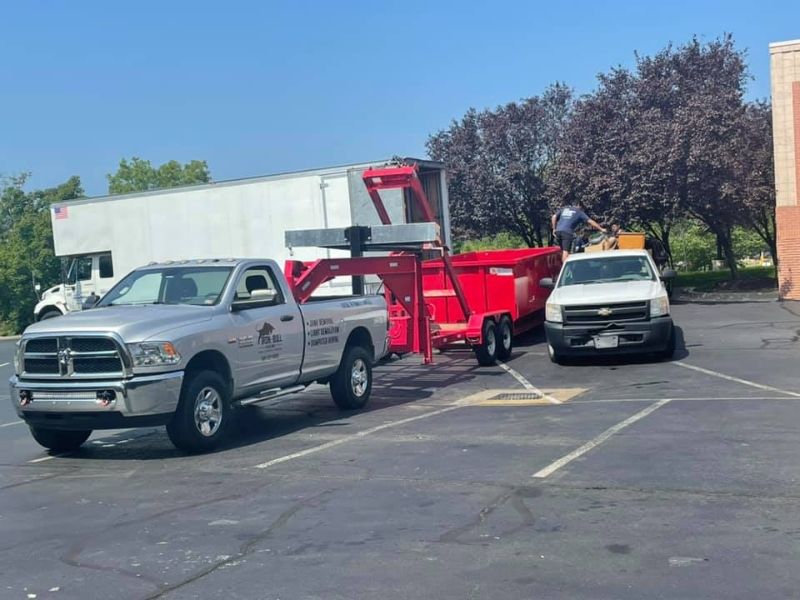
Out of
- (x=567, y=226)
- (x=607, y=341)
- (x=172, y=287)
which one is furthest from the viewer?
(x=567, y=226)

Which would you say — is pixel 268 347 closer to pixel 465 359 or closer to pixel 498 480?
pixel 498 480

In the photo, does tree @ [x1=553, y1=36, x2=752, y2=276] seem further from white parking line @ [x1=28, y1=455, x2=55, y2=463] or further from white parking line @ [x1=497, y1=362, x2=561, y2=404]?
white parking line @ [x1=28, y1=455, x2=55, y2=463]

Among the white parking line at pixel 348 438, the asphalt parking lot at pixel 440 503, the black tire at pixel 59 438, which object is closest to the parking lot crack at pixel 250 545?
the asphalt parking lot at pixel 440 503

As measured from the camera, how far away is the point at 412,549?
5727 mm

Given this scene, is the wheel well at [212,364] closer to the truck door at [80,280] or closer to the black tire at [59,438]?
the black tire at [59,438]

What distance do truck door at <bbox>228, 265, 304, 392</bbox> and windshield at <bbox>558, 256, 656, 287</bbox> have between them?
653 cm

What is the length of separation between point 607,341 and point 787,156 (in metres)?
14.3

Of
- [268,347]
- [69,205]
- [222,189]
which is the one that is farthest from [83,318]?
[69,205]

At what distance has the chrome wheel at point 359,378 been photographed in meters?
11.9

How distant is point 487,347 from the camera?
1555 centimetres

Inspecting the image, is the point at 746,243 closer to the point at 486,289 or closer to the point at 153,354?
the point at 486,289

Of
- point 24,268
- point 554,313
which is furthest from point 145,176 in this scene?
point 554,313

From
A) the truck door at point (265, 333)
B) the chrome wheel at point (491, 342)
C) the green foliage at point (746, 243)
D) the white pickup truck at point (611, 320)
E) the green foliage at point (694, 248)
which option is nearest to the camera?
the truck door at point (265, 333)

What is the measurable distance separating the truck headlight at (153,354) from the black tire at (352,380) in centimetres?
313
